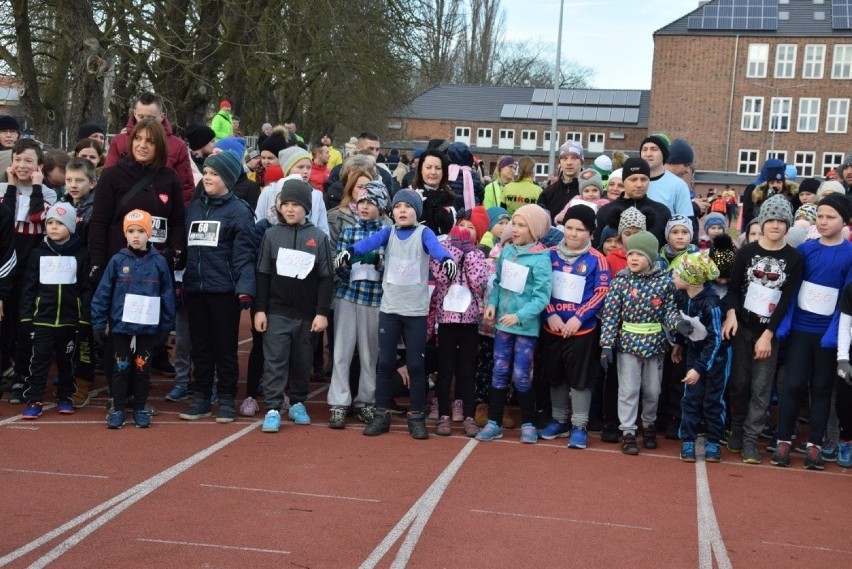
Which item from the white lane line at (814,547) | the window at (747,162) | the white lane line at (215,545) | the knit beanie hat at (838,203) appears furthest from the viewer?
the window at (747,162)

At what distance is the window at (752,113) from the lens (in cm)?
6800

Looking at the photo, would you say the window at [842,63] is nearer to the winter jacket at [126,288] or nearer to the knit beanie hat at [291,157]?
the knit beanie hat at [291,157]

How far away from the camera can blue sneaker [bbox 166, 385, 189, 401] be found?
9.02 metres

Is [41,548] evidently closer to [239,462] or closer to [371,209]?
[239,462]

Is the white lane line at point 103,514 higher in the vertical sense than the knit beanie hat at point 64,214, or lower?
lower

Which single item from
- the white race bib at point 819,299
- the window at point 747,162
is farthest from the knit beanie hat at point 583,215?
the window at point 747,162

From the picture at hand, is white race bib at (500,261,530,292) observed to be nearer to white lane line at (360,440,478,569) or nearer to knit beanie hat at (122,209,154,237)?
white lane line at (360,440,478,569)

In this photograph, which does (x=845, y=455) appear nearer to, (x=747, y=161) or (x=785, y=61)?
(x=747, y=161)

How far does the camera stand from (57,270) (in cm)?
824

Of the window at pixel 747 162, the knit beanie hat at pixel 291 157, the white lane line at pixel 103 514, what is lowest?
the white lane line at pixel 103 514

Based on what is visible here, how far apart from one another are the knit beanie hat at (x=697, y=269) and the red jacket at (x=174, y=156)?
4.11 metres

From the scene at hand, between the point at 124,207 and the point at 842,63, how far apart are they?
66.8 m

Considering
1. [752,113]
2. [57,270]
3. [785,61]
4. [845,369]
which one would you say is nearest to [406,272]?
[57,270]

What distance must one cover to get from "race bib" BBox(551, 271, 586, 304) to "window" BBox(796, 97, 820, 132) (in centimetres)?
6460
